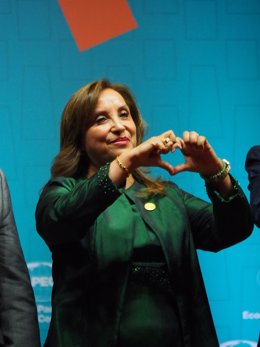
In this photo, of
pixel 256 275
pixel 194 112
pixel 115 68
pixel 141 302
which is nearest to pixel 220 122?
pixel 194 112

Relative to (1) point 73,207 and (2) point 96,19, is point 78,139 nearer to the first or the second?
(1) point 73,207

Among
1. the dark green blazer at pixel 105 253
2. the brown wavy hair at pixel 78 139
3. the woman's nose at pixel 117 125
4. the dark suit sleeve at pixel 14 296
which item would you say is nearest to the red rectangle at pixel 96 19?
the brown wavy hair at pixel 78 139

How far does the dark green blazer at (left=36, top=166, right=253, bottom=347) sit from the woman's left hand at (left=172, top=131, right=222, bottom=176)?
7cm

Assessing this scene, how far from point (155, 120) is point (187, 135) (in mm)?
693

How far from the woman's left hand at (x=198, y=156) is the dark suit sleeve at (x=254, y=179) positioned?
A: 0.13m

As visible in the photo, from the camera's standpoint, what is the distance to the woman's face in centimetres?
166

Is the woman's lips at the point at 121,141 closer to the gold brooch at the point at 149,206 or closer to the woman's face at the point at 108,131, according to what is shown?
the woman's face at the point at 108,131

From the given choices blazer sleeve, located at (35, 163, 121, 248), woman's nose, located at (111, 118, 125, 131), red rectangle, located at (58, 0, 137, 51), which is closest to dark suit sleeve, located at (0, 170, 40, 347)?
blazer sleeve, located at (35, 163, 121, 248)

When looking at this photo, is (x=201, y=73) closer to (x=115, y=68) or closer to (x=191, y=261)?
(x=115, y=68)

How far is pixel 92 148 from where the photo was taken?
1.69m

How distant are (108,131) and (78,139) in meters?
0.12

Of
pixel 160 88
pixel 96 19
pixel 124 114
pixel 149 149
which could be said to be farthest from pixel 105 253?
pixel 96 19

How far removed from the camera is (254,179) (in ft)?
5.32

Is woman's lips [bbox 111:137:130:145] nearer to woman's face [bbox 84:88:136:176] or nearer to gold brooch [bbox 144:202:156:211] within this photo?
woman's face [bbox 84:88:136:176]
